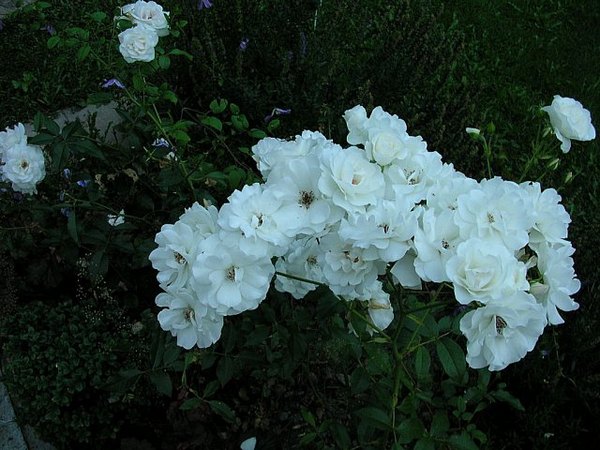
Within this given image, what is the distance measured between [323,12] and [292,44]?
2.26 feet

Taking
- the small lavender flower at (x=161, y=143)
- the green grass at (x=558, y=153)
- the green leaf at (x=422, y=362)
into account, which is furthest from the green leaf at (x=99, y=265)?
the green grass at (x=558, y=153)

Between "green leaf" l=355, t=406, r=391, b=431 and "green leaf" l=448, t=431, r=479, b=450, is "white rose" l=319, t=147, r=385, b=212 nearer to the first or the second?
"green leaf" l=355, t=406, r=391, b=431

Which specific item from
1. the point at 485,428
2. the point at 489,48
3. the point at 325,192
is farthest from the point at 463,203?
the point at 489,48

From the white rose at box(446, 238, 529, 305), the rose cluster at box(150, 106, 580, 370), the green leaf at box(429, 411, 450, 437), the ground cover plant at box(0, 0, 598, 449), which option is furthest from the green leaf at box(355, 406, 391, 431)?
the white rose at box(446, 238, 529, 305)

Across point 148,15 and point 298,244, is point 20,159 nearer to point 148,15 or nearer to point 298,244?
point 148,15

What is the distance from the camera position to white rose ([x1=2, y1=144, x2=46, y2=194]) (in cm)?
170

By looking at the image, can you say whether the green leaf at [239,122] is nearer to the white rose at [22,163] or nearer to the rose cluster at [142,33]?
A: the rose cluster at [142,33]

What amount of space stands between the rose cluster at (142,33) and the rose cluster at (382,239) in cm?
78

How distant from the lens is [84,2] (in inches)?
145

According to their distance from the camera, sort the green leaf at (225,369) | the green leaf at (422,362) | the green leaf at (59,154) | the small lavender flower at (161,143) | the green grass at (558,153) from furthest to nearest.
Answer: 1. the green grass at (558,153)
2. the small lavender flower at (161,143)
3. the green leaf at (59,154)
4. the green leaf at (225,369)
5. the green leaf at (422,362)

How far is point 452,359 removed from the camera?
134 cm

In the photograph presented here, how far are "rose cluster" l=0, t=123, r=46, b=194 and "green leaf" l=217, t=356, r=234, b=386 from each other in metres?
0.72

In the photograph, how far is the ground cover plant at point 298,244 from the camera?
1.08m

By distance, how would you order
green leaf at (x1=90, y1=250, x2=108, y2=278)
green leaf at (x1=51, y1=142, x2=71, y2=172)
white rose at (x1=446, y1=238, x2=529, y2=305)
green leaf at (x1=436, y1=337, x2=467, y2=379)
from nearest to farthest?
white rose at (x1=446, y1=238, x2=529, y2=305), green leaf at (x1=436, y1=337, x2=467, y2=379), green leaf at (x1=51, y1=142, x2=71, y2=172), green leaf at (x1=90, y1=250, x2=108, y2=278)
